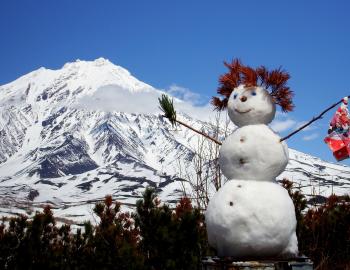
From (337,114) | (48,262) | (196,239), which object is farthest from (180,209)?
(337,114)

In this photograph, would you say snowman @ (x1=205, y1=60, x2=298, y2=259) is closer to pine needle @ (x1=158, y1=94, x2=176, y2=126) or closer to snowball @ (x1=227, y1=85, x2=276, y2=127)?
snowball @ (x1=227, y1=85, x2=276, y2=127)

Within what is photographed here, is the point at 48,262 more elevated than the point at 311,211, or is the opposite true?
the point at 311,211

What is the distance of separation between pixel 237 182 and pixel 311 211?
14.2 feet

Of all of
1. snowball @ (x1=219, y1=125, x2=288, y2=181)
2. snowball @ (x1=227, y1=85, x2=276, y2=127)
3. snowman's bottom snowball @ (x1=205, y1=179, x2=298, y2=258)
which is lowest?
snowman's bottom snowball @ (x1=205, y1=179, x2=298, y2=258)

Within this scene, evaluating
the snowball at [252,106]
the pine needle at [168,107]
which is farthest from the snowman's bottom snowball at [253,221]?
the pine needle at [168,107]

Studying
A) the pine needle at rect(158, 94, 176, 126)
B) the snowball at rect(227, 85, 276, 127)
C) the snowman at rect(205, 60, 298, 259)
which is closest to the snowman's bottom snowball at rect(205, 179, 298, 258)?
the snowman at rect(205, 60, 298, 259)

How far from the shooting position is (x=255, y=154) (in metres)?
5.71

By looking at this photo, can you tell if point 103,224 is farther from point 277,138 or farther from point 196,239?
point 277,138

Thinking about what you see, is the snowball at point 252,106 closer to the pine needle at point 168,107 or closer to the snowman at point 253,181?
the snowman at point 253,181

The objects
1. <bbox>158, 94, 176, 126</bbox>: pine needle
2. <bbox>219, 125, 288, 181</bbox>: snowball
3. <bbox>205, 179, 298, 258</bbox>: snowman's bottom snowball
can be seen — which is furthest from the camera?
<bbox>158, 94, 176, 126</bbox>: pine needle

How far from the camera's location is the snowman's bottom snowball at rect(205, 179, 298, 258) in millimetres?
5398

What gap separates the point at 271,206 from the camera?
545 centimetres

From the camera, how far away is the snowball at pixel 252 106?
19.6 feet

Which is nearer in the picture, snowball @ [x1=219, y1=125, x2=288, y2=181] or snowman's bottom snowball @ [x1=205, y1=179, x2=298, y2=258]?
snowman's bottom snowball @ [x1=205, y1=179, x2=298, y2=258]
